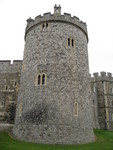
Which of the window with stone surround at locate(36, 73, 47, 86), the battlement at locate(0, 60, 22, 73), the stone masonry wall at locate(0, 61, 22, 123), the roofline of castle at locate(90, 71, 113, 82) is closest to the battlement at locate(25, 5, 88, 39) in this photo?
the battlement at locate(0, 60, 22, 73)

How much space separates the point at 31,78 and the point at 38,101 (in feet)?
8.80

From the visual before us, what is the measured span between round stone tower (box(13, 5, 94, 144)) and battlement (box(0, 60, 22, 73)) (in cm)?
480

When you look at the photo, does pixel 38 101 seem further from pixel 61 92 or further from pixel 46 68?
pixel 46 68

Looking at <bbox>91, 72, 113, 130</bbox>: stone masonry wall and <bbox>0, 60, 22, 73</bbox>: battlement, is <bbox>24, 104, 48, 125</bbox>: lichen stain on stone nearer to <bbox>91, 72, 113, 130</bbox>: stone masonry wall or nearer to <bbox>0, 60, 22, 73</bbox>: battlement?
<bbox>0, 60, 22, 73</bbox>: battlement

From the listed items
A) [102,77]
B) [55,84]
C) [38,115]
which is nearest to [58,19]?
[55,84]

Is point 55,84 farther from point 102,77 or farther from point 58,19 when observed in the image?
point 102,77

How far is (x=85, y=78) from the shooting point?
17.4 m

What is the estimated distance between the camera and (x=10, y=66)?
904 inches

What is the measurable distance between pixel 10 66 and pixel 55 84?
10.2 metres

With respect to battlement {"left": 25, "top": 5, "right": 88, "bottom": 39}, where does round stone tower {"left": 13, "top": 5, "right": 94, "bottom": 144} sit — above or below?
below

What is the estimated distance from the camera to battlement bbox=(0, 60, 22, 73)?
22719 mm

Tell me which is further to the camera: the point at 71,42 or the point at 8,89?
the point at 8,89

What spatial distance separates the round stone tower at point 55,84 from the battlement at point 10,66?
4.80 m

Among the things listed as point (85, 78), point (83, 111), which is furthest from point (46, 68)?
point (83, 111)
